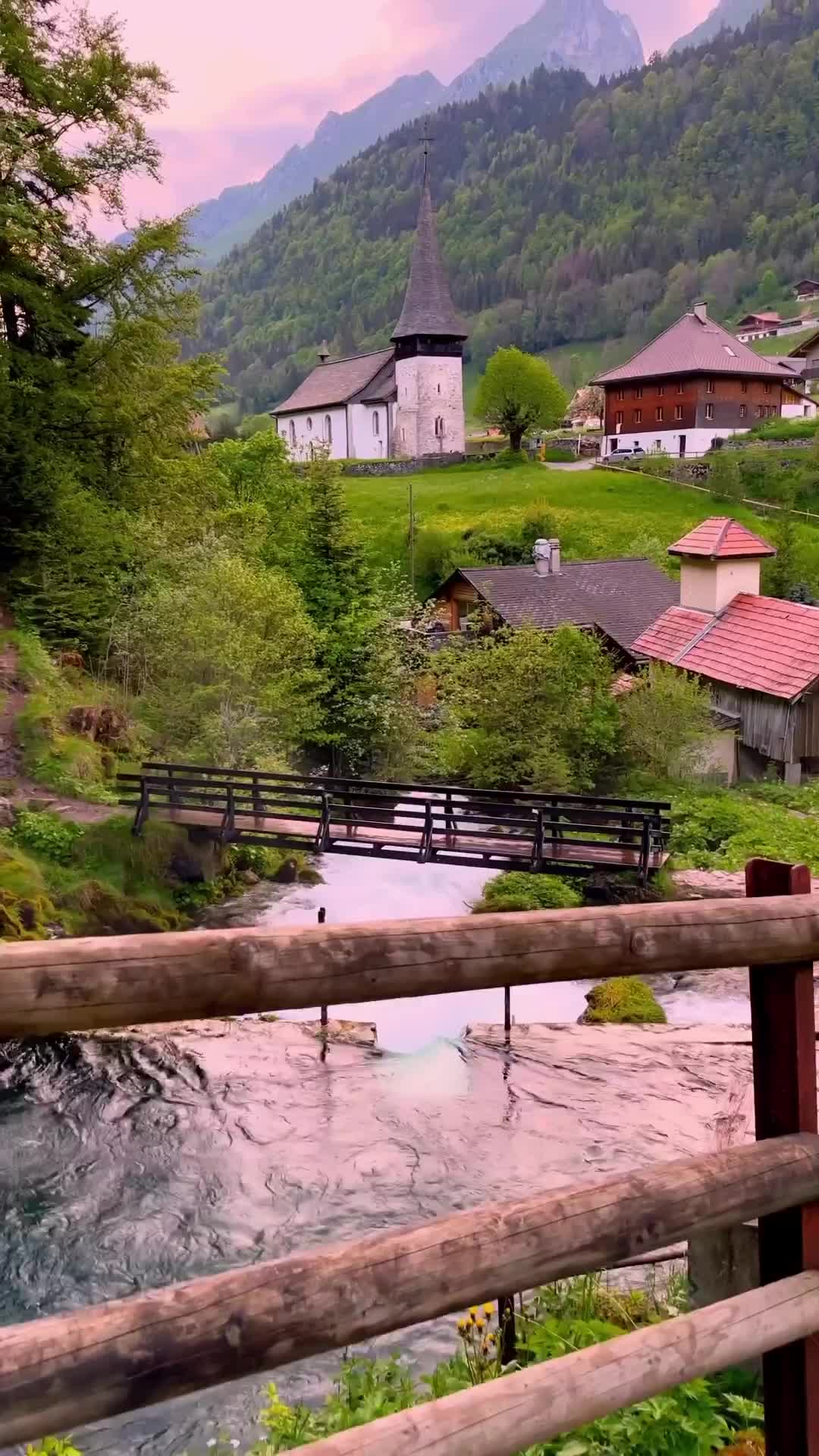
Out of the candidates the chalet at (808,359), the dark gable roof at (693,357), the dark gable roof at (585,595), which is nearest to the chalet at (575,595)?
the dark gable roof at (585,595)

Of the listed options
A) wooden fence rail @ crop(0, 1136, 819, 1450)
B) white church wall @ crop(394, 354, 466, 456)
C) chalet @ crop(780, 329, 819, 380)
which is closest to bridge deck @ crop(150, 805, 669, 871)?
wooden fence rail @ crop(0, 1136, 819, 1450)

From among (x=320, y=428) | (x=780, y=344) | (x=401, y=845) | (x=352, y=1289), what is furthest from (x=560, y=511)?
(x=780, y=344)

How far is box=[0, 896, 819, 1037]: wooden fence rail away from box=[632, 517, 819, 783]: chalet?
23.4 m

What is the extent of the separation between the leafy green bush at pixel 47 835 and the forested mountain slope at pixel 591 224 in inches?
5459

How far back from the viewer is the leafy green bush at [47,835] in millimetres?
18812

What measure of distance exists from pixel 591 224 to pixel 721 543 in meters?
153

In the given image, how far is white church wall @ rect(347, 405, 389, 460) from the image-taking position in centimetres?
8212

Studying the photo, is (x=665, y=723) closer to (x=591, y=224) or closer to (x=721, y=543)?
(x=721, y=543)

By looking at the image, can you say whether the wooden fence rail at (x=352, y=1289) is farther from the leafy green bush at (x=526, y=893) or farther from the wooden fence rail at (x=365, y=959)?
the leafy green bush at (x=526, y=893)

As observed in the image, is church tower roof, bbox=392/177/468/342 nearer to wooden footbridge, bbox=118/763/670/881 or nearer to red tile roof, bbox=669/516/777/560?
red tile roof, bbox=669/516/777/560

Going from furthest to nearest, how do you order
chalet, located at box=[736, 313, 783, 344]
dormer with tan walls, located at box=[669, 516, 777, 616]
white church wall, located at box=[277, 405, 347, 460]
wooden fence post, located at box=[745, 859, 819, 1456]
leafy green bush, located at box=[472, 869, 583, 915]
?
chalet, located at box=[736, 313, 783, 344]
white church wall, located at box=[277, 405, 347, 460]
dormer with tan walls, located at box=[669, 516, 777, 616]
leafy green bush, located at box=[472, 869, 583, 915]
wooden fence post, located at box=[745, 859, 819, 1456]

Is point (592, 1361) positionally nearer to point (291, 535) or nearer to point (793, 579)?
point (291, 535)

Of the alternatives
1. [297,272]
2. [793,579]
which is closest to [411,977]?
[793,579]

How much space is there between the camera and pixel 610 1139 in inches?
459
